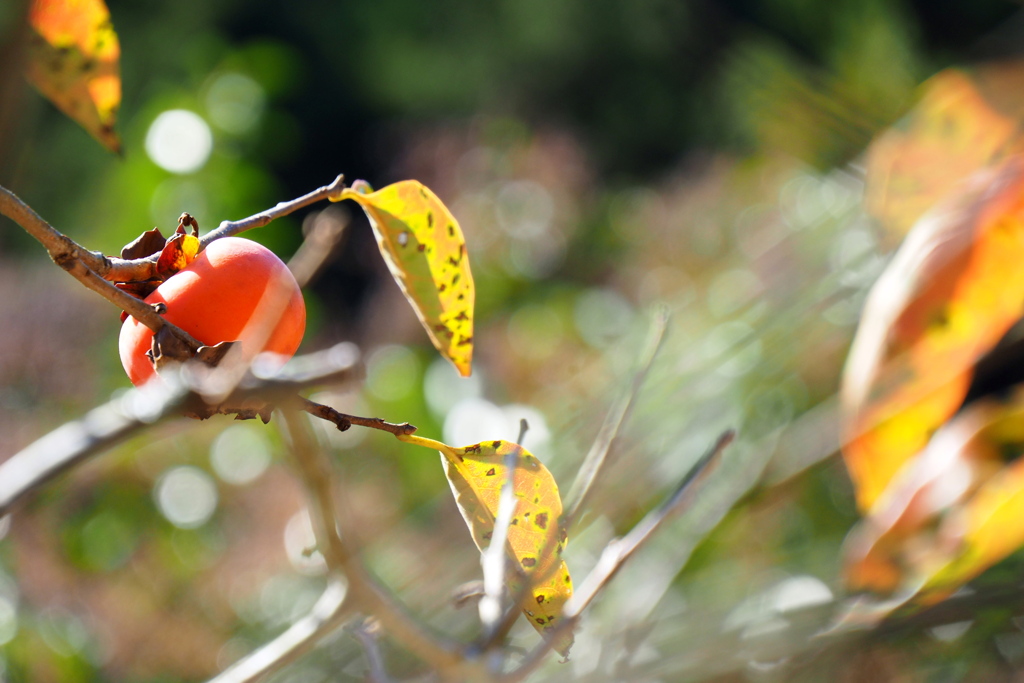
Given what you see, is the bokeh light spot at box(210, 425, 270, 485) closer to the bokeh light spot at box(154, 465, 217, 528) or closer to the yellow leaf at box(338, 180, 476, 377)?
the bokeh light spot at box(154, 465, 217, 528)

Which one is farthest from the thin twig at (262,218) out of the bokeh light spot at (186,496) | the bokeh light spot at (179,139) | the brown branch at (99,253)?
the bokeh light spot at (179,139)

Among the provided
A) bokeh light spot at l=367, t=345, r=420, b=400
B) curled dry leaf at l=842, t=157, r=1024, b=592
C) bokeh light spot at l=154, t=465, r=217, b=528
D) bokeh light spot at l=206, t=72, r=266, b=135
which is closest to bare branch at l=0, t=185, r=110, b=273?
curled dry leaf at l=842, t=157, r=1024, b=592

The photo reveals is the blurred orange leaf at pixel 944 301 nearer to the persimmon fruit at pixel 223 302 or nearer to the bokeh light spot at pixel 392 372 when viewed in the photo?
the persimmon fruit at pixel 223 302

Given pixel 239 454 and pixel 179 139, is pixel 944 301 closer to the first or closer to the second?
pixel 239 454

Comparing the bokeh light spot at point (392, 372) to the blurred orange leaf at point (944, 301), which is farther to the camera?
the bokeh light spot at point (392, 372)

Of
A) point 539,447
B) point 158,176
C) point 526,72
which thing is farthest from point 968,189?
point 526,72

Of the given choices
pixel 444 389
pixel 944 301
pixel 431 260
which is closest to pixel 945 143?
pixel 944 301
